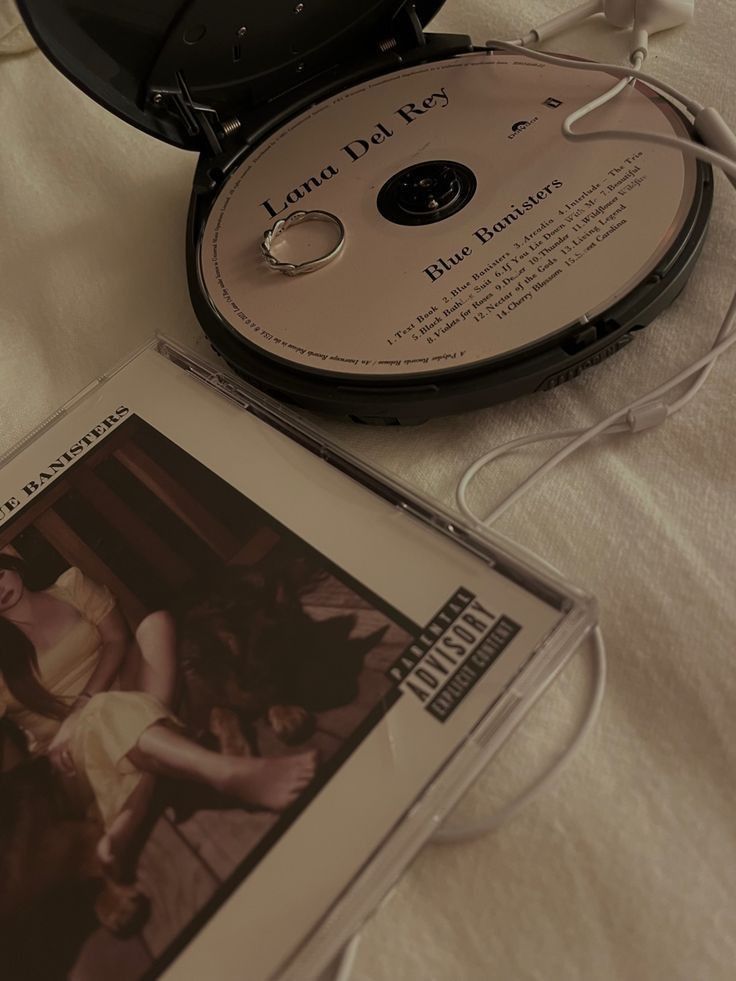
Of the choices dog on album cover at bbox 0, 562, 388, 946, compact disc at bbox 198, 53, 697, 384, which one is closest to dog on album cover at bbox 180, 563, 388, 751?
dog on album cover at bbox 0, 562, 388, 946

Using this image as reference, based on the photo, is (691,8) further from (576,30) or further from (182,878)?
(182,878)

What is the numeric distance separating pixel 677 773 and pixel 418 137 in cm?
45

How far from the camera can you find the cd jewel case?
368mm

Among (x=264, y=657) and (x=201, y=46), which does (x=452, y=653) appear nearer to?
(x=264, y=657)

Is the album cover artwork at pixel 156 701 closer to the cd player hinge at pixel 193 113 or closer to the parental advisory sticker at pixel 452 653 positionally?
the parental advisory sticker at pixel 452 653

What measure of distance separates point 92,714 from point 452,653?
18cm

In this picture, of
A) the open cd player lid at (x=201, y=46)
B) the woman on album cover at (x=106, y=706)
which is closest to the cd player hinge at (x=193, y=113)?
the open cd player lid at (x=201, y=46)

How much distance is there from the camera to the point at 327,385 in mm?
498

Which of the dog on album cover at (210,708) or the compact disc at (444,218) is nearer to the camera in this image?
the dog on album cover at (210,708)

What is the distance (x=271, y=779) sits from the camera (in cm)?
39

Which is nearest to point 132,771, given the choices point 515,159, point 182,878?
point 182,878

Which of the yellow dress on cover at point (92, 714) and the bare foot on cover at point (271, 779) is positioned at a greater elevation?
the yellow dress on cover at point (92, 714)

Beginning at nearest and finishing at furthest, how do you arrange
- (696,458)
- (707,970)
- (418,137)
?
(707,970) < (696,458) < (418,137)

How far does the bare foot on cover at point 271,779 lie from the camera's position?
385mm
